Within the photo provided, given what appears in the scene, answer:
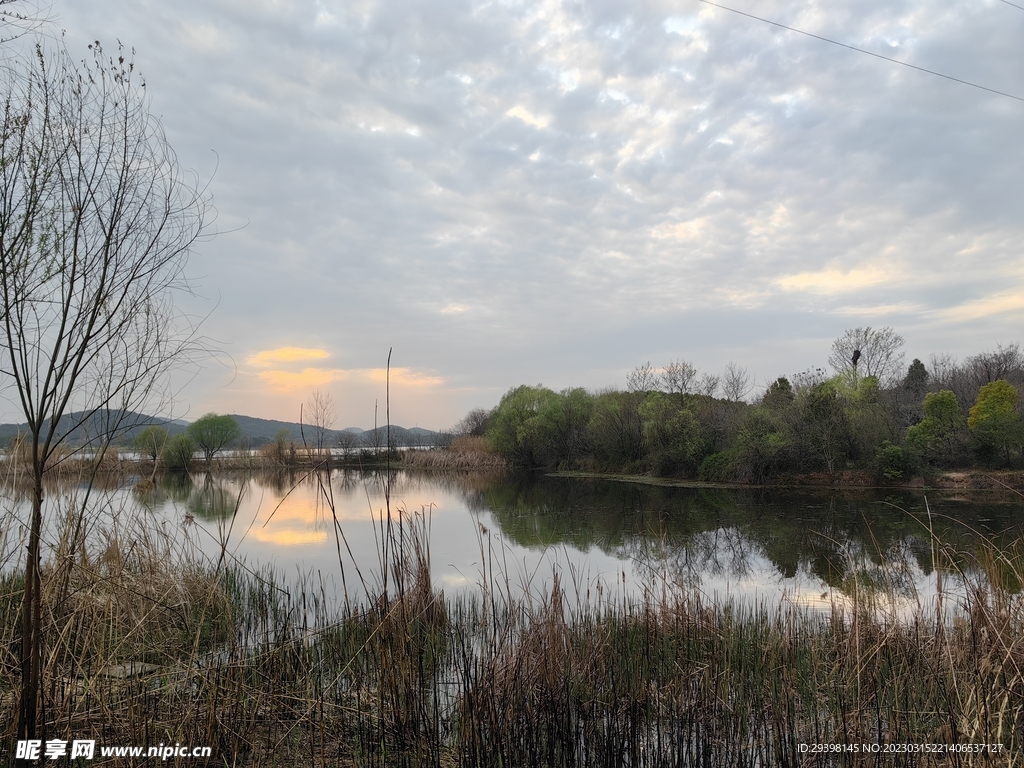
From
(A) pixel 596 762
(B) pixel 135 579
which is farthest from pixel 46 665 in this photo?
(A) pixel 596 762

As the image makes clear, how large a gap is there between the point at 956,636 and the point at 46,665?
4.85 meters

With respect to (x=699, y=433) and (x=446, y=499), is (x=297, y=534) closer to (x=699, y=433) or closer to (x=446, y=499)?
(x=446, y=499)

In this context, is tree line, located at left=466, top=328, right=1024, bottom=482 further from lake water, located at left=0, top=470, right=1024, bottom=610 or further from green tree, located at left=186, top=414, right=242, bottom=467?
green tree, located at left=186, top=414, right=242, bottom=467

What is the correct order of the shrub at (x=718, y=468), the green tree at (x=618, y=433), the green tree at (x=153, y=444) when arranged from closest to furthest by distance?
1. the green tree at (x=153, y=444)
2. the shrub at (x=718, y=468)
3. the green tree at (x=618, y=433)

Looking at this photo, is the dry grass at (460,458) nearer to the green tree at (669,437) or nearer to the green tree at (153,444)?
the green tree at (669,437)

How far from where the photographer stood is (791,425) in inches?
1023

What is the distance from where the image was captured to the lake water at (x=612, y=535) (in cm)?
610

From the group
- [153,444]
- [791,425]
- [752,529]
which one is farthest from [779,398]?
[153,444]

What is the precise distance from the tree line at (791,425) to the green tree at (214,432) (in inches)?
723

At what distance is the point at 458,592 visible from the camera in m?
7.96

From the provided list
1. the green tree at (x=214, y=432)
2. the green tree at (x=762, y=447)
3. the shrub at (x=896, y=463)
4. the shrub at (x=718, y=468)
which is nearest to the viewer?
the shrub at (x=896, y=463)

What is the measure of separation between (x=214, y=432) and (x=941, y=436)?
41.3 meters

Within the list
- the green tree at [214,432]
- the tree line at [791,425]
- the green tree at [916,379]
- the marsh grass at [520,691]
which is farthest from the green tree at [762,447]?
the green tree at [214,432]

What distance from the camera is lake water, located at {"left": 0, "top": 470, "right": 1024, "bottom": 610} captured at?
6102 millimetres
